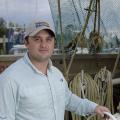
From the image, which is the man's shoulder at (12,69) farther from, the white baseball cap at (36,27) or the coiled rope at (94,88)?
the coiled rope at (94,88)

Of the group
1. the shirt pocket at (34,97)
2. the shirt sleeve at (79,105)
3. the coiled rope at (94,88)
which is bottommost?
the coiled rope at (94,88)

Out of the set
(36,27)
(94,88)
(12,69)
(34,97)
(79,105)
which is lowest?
(94,88)

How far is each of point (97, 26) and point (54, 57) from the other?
1019mm

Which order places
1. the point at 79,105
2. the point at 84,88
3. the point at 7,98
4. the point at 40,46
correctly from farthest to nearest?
the point at 84,88 < the point at 79,105 < the point at 40,46 < the point at 7,98

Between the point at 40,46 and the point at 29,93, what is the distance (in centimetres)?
30

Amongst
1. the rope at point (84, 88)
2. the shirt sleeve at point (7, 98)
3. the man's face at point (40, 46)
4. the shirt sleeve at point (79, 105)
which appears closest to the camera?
the shirt sleeve at point (7, 98)

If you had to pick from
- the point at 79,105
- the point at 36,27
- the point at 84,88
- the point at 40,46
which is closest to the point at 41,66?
the point at 40,46

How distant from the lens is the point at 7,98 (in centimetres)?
247

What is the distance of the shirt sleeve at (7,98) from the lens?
8.06ft

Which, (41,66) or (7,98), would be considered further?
(41,66)

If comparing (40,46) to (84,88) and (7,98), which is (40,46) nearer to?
(7,98)

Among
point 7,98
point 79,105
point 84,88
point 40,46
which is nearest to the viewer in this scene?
point 7,98

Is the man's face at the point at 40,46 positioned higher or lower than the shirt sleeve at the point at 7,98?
higher

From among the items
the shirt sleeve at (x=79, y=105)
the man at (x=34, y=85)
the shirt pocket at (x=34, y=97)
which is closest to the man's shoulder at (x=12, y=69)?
the man at (x=34, y=85)
